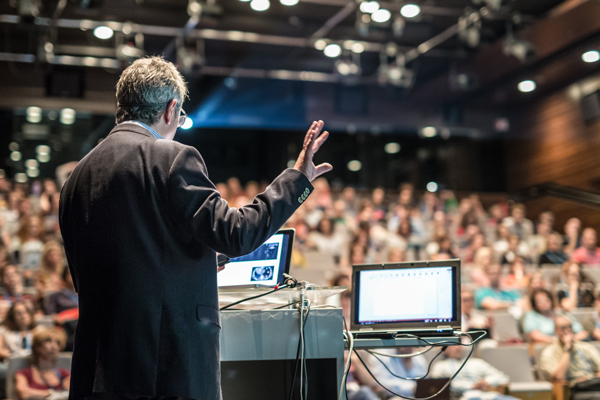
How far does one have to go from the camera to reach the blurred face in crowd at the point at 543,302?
4859mm

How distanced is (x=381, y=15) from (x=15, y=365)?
5.36 metres

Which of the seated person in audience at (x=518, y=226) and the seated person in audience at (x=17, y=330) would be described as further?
the seated person in audience at (x=518, y=226)

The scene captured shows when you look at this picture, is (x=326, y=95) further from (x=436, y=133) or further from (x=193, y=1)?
(x=193, y=1)

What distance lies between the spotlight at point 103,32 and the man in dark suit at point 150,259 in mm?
6852

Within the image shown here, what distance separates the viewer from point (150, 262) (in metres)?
1.23

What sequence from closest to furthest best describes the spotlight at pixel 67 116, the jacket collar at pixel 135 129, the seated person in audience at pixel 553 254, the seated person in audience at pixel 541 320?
the jacket collar at pixel 135 129
the seated person in audience at pixel 541 320
the seated person in audience at pixel 553 254
the spotlight at pixel 67 116

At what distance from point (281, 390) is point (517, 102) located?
31.1 ft

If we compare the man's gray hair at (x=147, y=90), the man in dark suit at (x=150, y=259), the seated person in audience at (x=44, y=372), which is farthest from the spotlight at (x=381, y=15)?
the man in dark suit at (x=150, y=259)

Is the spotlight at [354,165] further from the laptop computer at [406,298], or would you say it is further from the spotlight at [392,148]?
the laptop computer at [406,298]

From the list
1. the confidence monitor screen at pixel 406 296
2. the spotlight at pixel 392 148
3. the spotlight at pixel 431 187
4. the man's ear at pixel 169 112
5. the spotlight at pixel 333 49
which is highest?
the spotlight at pixel 333 49

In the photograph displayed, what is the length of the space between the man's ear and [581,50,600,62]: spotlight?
803cm

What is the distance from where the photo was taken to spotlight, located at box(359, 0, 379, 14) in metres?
6.84

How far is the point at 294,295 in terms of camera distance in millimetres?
1726

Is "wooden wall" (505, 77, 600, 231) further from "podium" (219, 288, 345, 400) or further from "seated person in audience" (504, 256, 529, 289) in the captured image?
"podium" (219, 288, 345, 400)
